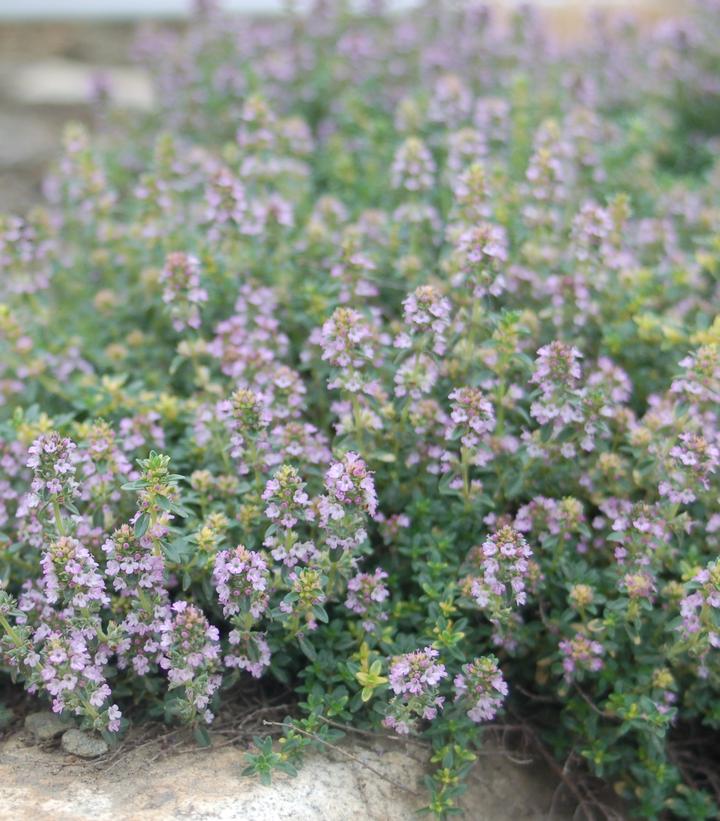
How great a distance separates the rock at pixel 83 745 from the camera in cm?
249

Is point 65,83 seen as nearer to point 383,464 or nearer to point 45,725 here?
point 383,464

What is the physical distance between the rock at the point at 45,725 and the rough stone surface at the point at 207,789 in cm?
4

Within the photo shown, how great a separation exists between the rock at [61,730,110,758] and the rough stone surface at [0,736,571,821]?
3 cm

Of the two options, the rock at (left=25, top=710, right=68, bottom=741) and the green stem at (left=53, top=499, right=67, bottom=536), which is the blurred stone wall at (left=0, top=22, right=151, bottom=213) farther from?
the rock at (left=25, top=710, right=68, bottom=741)

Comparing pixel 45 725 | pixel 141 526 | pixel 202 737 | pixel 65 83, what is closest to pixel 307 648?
pixel 202 737

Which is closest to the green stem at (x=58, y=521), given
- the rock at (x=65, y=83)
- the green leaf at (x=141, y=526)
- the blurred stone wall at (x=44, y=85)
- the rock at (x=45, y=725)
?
the green leaf at (x=141, y=526)

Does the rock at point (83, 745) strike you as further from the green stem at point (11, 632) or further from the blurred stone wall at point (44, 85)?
the blurred stone wall at point (44, 85)

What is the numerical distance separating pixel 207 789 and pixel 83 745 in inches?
13.7

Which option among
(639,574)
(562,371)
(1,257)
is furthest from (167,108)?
(639,574)

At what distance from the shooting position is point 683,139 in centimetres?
536

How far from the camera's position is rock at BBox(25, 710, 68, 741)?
256 centimetres

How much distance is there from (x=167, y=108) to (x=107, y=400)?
2.66 metres

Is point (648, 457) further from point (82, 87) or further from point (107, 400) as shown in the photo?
point (82, 87)

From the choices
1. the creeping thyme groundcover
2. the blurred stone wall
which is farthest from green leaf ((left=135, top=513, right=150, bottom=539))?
the blurred stone wall
